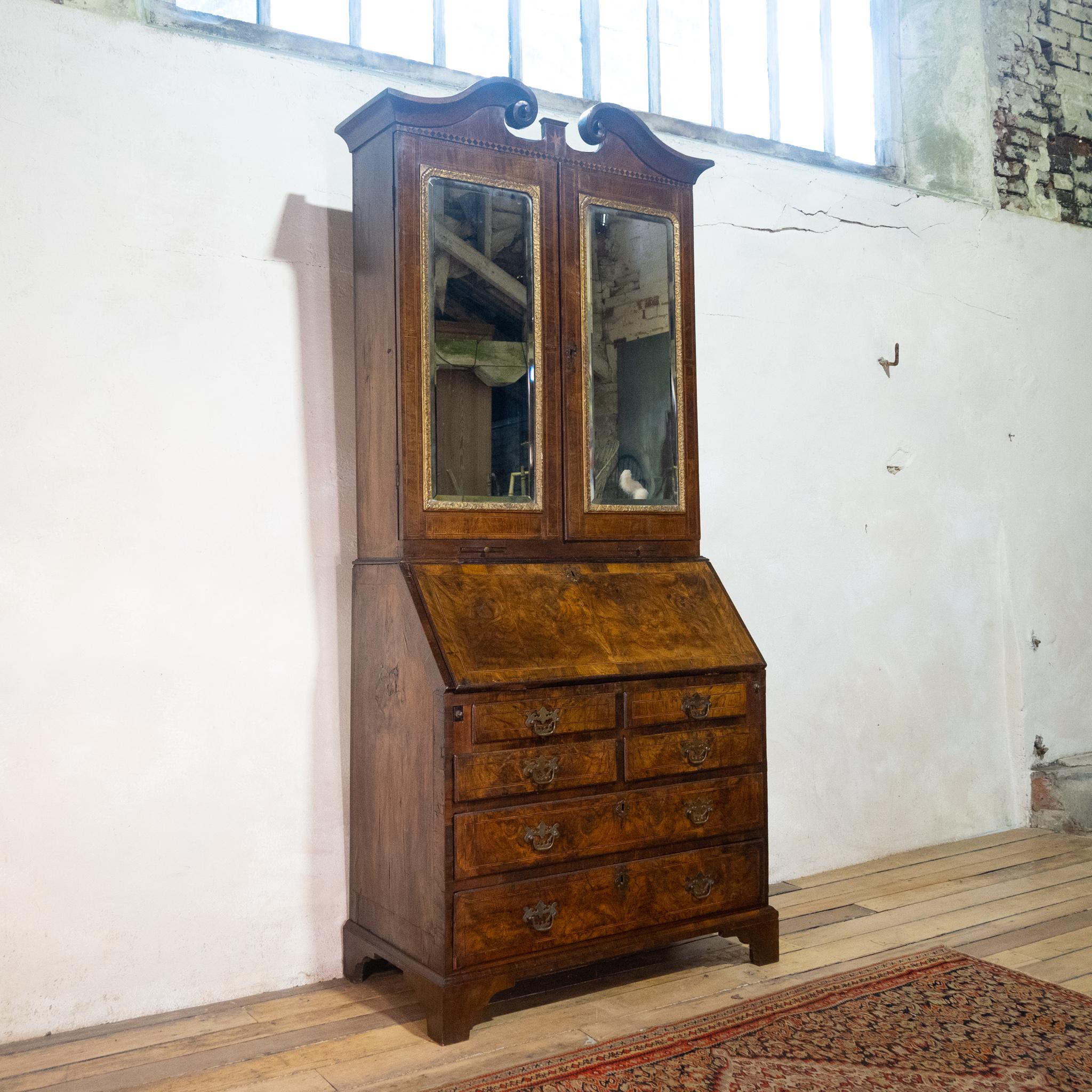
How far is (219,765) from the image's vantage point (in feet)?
9.65

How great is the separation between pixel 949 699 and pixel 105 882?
3199 millimetres

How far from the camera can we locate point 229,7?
10.4ft

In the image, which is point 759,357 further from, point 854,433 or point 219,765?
point 219,765

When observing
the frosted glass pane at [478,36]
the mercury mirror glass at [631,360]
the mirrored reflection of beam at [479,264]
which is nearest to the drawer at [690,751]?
the mercury mirror glass at [631,360]

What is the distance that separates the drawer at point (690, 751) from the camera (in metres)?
2.86

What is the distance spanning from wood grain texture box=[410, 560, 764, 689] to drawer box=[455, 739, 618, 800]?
0.17 m

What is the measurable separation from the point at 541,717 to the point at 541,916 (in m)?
0.48

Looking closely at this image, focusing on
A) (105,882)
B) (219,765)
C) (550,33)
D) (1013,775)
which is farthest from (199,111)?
(1013,775)

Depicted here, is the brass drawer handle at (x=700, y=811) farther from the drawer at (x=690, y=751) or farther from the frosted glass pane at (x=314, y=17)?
the frosted glass pane at (x=314, y=17)

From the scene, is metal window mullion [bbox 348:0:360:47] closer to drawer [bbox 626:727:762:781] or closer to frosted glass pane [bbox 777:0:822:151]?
frosted glass pane [bbox 777:0:822:151]

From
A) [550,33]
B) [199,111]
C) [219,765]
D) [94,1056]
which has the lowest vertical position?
[94,1056]

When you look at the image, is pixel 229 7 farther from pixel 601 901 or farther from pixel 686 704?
pixel 601 901

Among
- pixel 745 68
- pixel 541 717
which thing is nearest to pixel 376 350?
pixel 541 717

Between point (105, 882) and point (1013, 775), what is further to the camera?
point (1013, 775)
